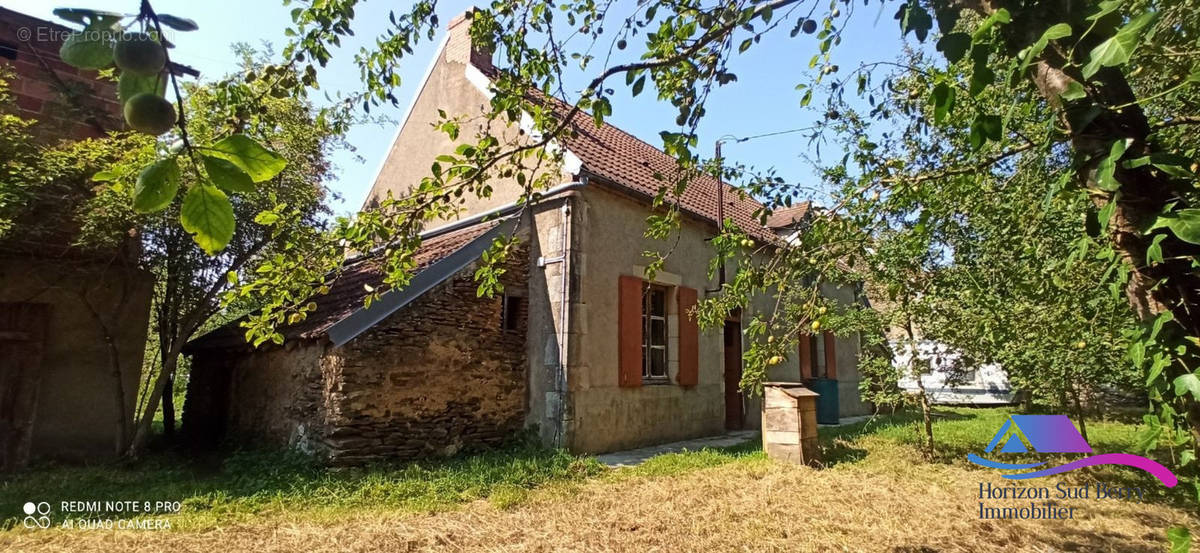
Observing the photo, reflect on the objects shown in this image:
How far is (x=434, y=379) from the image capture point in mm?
7219

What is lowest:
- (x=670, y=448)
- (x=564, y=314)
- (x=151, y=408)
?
(x=670, y=448)

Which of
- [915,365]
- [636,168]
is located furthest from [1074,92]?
[636,168]

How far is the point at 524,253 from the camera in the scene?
8477 millimetres

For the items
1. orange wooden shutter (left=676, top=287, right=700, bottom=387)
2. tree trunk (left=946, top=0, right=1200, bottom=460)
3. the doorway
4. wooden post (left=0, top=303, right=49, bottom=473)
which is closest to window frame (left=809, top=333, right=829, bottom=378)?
the doorway

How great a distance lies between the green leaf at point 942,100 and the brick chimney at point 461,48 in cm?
913

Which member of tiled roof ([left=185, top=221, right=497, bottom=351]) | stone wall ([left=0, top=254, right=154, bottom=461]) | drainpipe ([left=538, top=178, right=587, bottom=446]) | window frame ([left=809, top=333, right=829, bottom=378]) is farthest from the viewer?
window frame ([left=809, top=333, right=829, bottom=378])

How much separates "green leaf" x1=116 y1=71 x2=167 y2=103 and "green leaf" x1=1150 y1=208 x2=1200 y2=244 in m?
1.91

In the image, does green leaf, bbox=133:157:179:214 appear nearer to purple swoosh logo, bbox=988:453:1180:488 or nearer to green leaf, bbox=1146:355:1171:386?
green leaf, bbox=1146:355:1171:386

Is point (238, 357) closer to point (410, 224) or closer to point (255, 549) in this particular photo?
point (255, 549)

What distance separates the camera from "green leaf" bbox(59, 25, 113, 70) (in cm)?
83

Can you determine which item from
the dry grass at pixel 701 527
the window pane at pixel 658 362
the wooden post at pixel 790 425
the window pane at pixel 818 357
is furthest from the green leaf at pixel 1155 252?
the window pane at pixel 818 357

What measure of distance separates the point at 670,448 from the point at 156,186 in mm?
8288

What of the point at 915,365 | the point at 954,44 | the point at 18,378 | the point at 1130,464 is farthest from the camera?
the point at 18,378

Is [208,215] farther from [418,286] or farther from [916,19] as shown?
[418,286]
